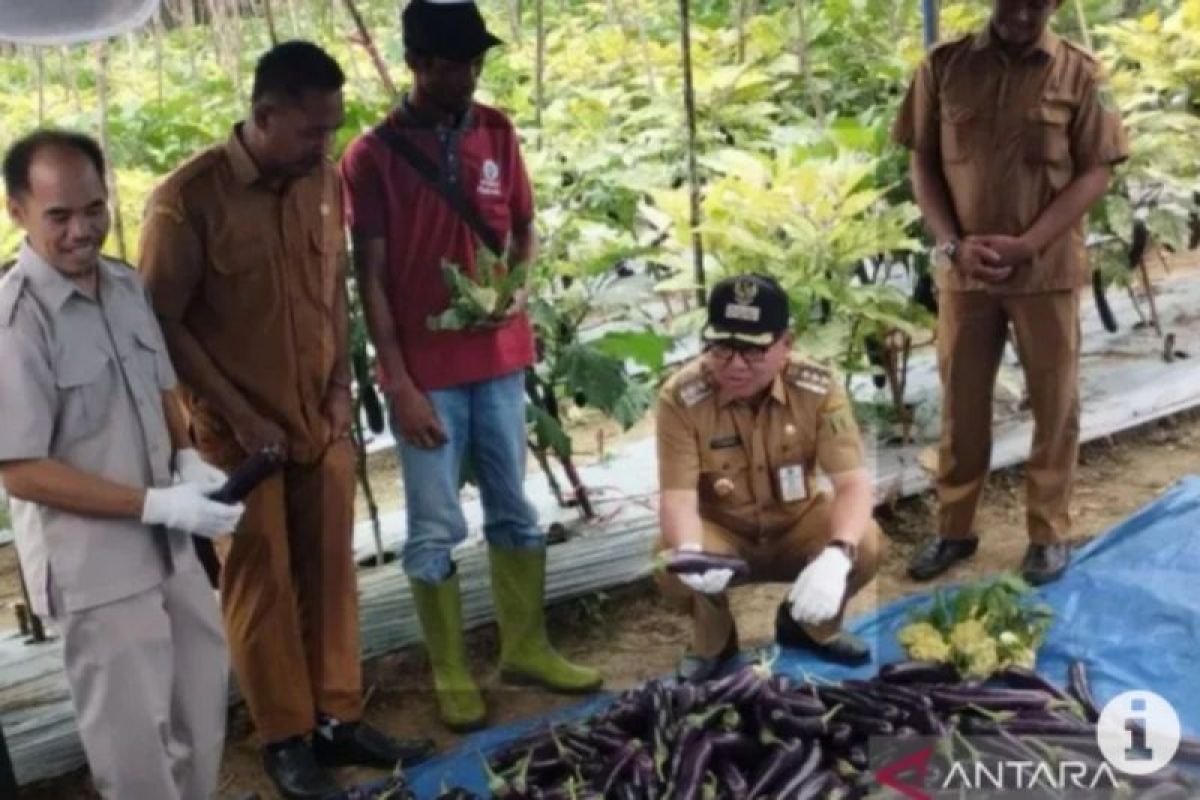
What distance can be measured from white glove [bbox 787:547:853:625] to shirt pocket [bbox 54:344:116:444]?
5.18 feet

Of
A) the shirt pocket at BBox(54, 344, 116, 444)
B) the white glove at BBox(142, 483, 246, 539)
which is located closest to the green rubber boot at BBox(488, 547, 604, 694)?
the white glove at BBox(142, 483, 246, 539)

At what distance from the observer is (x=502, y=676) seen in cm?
371

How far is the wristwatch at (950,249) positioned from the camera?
386 centimetres

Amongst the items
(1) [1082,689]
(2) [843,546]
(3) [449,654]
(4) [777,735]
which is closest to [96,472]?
(3) [449,654]

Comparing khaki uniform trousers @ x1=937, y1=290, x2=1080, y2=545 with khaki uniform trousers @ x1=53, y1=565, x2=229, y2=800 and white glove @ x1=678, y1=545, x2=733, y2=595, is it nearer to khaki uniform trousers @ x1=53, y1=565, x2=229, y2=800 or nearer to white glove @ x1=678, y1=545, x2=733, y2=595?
white glove @ x1=678, y1=545, x2=733, y2=595

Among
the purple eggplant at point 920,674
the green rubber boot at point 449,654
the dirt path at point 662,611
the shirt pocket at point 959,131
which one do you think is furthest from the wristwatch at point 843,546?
the shirt pocket at point 959,131

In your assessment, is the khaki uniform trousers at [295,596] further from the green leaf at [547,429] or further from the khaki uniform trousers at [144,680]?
the green leaf at [547,429]

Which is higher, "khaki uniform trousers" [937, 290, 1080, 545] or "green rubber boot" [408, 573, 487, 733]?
"khaki uniform trousers" [937, 290, 1080, 545]

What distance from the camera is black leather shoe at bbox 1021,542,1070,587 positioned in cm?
388

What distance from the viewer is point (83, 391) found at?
2510mm

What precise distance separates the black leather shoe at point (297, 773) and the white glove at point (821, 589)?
3.75 feet

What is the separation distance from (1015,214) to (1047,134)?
0.75 ft

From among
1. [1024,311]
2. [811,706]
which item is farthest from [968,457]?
[811,706]

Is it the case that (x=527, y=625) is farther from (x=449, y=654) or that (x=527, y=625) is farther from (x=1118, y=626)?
(x=1118, y=626)
